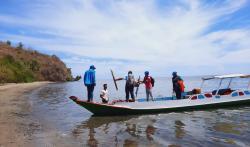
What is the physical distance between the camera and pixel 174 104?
1856 cm

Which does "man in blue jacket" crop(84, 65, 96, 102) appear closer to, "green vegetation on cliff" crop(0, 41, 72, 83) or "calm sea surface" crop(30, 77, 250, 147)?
"calm sea surface" crop(30, 77, 250, 147)

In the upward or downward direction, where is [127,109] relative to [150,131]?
upward

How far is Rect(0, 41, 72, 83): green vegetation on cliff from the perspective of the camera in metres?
63.5

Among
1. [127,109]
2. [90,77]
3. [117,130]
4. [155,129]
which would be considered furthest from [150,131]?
[90,77]

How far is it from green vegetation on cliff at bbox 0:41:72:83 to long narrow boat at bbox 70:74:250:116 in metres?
42.2

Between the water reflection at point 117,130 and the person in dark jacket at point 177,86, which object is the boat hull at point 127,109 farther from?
the person in dark jacket at point 177,86

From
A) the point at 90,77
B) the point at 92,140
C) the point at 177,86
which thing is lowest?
the point at 92,140

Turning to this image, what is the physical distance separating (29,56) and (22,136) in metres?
83.1

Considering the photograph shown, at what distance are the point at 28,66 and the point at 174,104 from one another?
68.4 m

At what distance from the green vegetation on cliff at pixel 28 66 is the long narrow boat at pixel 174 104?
4217 centimetres

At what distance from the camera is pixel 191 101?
19172 millimetres

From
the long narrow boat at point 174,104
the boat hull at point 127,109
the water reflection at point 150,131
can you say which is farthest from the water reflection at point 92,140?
the boat hull at point 127,109

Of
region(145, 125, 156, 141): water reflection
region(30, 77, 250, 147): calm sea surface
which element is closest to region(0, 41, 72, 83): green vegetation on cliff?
region(30, 77, 250, 147): calm sea surface

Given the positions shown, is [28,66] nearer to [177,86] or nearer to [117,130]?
[177,86]
